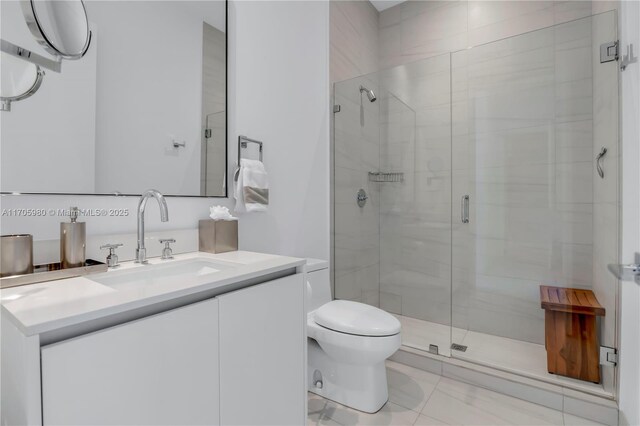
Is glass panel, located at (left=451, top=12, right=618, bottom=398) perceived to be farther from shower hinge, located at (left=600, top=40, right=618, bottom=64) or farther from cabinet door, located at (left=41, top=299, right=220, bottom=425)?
cabinet door, located at (left=41, top=299, right=220, bottom=425)

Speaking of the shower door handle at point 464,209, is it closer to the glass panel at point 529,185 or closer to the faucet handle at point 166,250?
the glass panel at point 529,185

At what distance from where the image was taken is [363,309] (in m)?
1.65

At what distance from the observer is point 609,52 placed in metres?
1.56

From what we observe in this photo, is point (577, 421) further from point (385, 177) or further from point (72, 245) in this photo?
point (72, 245)

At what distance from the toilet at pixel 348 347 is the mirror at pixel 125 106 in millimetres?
772

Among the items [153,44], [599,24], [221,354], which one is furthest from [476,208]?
[153,44]

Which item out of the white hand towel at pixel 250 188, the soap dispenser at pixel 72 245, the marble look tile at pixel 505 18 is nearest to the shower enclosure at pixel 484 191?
the marble look tile at pixel 505 18

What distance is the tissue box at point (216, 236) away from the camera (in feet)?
4.37

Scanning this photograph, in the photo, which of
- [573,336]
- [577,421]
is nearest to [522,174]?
[573,336]

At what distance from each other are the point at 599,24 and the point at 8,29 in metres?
2.50

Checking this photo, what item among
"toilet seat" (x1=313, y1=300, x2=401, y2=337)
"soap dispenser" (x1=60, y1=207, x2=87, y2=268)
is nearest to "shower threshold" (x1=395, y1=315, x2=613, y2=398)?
"toilet seat" (x1=313, y1=300, x2=401, y2=337)

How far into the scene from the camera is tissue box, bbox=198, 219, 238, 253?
133cm

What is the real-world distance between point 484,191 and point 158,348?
81.1 inches

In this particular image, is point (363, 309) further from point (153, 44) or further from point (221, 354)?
point (153, 44)
